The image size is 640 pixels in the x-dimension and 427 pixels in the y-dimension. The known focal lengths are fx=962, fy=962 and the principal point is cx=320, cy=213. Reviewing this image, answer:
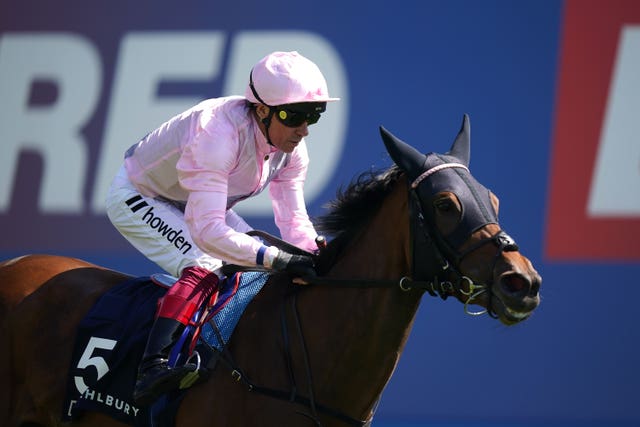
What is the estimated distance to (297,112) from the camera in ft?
13.1

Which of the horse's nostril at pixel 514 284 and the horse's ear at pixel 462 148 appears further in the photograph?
the horse's ear at pixel 462 148

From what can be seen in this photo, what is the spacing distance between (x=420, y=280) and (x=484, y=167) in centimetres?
391

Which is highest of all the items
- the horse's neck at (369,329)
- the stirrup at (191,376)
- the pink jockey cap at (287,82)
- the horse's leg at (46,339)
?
the pink jockey cap at (287,82)

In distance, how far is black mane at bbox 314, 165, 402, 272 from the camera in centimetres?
390

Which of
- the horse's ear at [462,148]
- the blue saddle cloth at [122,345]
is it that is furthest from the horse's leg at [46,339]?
the horse's ear at [462,148]

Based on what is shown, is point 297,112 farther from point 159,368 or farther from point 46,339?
point 46,339

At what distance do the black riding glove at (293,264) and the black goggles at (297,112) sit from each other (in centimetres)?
55

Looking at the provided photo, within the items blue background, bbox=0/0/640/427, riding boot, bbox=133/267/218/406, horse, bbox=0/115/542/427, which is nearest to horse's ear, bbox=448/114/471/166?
horse, bbox=0/115/542/427

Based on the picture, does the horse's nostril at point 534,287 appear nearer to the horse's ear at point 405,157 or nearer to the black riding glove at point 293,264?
the horse's ear at point 405,157

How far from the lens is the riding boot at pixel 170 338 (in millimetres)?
3770

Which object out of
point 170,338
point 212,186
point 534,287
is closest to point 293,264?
point 212,186

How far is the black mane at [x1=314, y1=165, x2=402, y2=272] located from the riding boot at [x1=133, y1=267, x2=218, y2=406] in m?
0.53

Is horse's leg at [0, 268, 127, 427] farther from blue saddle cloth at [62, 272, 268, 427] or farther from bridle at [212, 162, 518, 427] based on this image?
bridle at [212, 162, 518, 427]

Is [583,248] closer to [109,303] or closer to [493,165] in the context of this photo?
[493,165]
